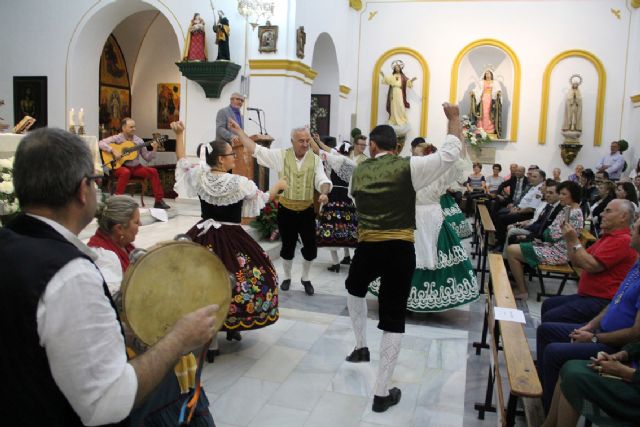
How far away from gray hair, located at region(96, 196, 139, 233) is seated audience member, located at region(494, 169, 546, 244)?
6790 mm

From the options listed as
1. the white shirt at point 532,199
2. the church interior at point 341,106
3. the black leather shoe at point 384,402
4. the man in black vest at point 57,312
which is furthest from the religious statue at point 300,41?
the man in black vest at point 57,312

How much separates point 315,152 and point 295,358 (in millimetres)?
2282

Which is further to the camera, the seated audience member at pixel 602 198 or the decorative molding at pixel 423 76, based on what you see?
the decorative molding at pixel 423 76

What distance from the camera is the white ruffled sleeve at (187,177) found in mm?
4434

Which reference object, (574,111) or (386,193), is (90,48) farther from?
(574,111)

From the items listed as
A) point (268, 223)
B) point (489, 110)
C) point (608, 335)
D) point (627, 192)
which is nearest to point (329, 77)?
point (489, 110)

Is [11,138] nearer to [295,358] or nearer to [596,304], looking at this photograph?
[295,358]

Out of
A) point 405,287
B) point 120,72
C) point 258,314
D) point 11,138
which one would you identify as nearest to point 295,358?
point 258,314

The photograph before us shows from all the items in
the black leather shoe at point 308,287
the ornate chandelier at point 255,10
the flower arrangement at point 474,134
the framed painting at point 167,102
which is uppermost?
the ornate chandelier at point 255,10

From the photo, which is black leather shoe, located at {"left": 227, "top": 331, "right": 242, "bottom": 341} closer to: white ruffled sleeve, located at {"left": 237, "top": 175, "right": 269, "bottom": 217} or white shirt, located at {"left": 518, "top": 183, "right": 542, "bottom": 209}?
white ruffled sleeve, located at {"left": 237, "top": 175, "right": 269, "bottom": 217}

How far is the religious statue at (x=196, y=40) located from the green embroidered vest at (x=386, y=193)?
6.61m

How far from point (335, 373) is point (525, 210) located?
17.0ft

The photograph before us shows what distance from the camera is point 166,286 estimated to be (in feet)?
6.53

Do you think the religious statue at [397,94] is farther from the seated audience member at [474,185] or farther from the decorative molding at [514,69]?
the seated audience member at [474,185]
